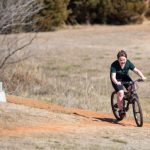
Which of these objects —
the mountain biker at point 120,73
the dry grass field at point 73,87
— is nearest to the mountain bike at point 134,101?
the mountain biker at point 120,73

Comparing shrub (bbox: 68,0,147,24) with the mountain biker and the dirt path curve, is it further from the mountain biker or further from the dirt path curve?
the mountain biker

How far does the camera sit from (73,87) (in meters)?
21.9

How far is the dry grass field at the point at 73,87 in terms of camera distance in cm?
1135

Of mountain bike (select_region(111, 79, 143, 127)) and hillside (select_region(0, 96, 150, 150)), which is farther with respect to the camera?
mountain bike (select_region(111, 79, 143, 127))

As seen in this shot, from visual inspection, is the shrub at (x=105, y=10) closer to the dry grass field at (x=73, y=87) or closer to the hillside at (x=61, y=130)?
the dry grass field at (x=73, y=87)

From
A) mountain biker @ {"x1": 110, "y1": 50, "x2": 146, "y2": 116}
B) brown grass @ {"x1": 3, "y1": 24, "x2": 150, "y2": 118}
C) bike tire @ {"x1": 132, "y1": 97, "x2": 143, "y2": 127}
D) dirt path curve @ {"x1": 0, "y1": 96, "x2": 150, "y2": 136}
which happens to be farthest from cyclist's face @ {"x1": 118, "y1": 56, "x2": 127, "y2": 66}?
brown grass @ {"x1": 3, "y1": 24, "x2": 150, "y2": 118}

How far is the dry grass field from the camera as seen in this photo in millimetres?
11352

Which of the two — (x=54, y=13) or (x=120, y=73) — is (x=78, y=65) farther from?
(x=120, y=73)

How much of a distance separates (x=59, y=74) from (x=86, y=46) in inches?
397

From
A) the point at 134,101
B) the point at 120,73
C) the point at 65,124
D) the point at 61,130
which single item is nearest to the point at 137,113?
the point at 134,101

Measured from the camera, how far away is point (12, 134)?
11570 millimetres

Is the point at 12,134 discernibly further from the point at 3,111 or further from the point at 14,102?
the point at 14,102

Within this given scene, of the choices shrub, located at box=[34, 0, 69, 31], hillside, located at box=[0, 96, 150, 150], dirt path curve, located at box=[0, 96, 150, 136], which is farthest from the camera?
shrub, located at box=[34, 0, 69, 31]

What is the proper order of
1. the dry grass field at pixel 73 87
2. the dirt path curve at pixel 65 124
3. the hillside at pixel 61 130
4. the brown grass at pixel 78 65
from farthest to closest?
the brown grass at pixel 78 65, the dirt path curve at pixel 65 124, the dry grass field at pixel 73 87, the hillside at pixel 61 130
